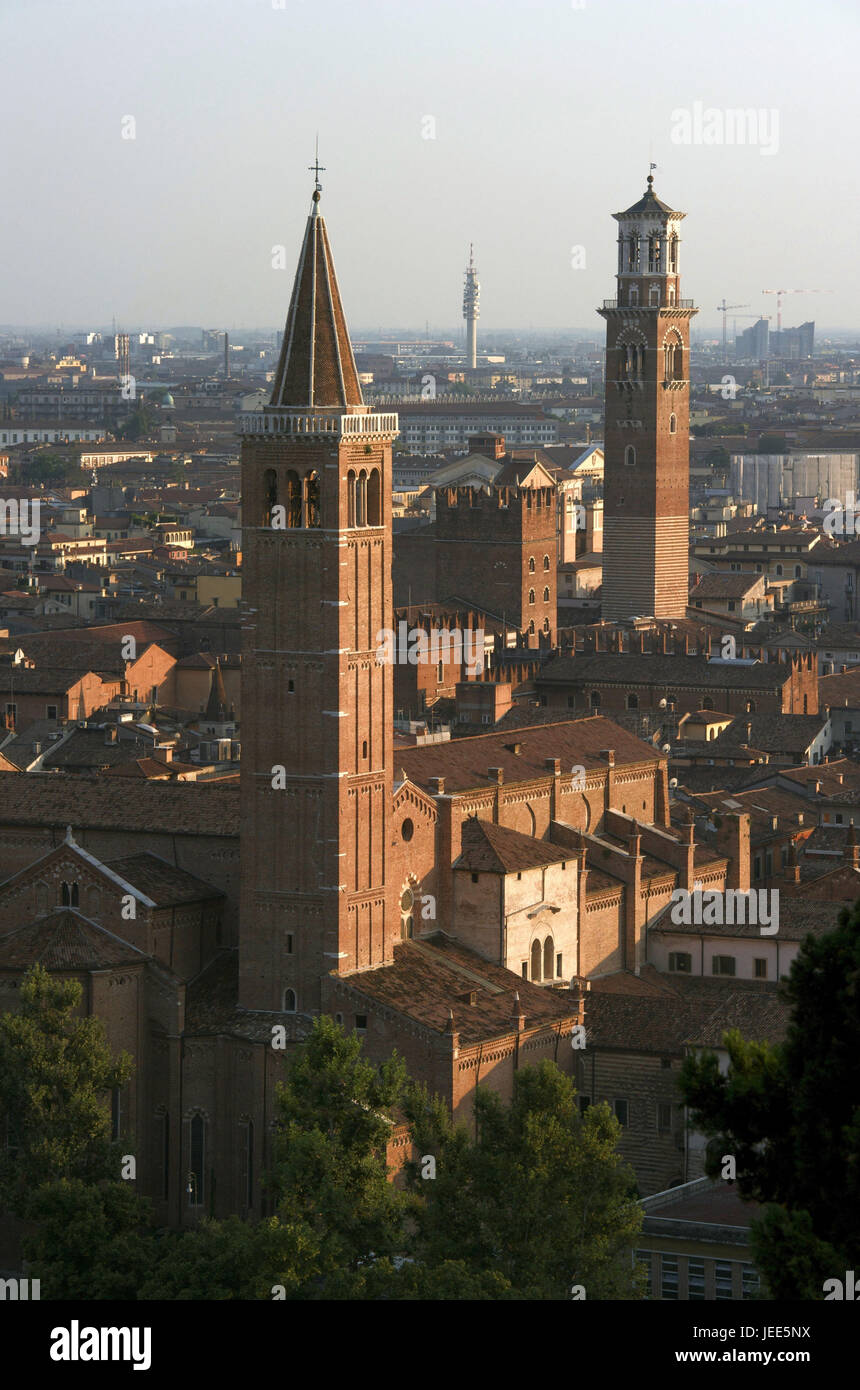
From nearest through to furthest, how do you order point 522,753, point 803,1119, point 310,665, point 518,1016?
point 803,1119 → point 310,665 → point 518,1016 → point 522,753

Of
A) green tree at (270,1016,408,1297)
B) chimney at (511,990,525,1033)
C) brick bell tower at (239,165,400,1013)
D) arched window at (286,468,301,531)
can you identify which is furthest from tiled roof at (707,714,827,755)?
green tree at (270,1016,408,1297)

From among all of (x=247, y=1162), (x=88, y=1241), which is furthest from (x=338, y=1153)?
(x=247, y=1162)

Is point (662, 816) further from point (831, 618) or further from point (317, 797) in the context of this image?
point (831, 618)

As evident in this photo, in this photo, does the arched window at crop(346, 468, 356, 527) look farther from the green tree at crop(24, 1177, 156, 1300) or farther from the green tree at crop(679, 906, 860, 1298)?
the green tree at crop(679, 906, 860, 1298)

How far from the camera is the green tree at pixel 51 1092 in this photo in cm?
2806

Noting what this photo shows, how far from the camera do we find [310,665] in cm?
3150

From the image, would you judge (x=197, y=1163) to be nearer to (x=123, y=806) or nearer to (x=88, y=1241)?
(x=88, y=1241)

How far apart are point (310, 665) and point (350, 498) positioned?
6.44 ft

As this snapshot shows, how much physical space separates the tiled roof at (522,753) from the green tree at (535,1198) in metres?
9.50

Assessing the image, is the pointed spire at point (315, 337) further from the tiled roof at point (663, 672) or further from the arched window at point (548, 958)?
the tiled roof at point (663, 672)

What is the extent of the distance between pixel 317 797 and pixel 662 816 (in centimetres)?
1046

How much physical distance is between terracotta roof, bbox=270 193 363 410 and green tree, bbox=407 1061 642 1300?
936 cm

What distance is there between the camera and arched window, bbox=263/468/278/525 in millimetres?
31672
